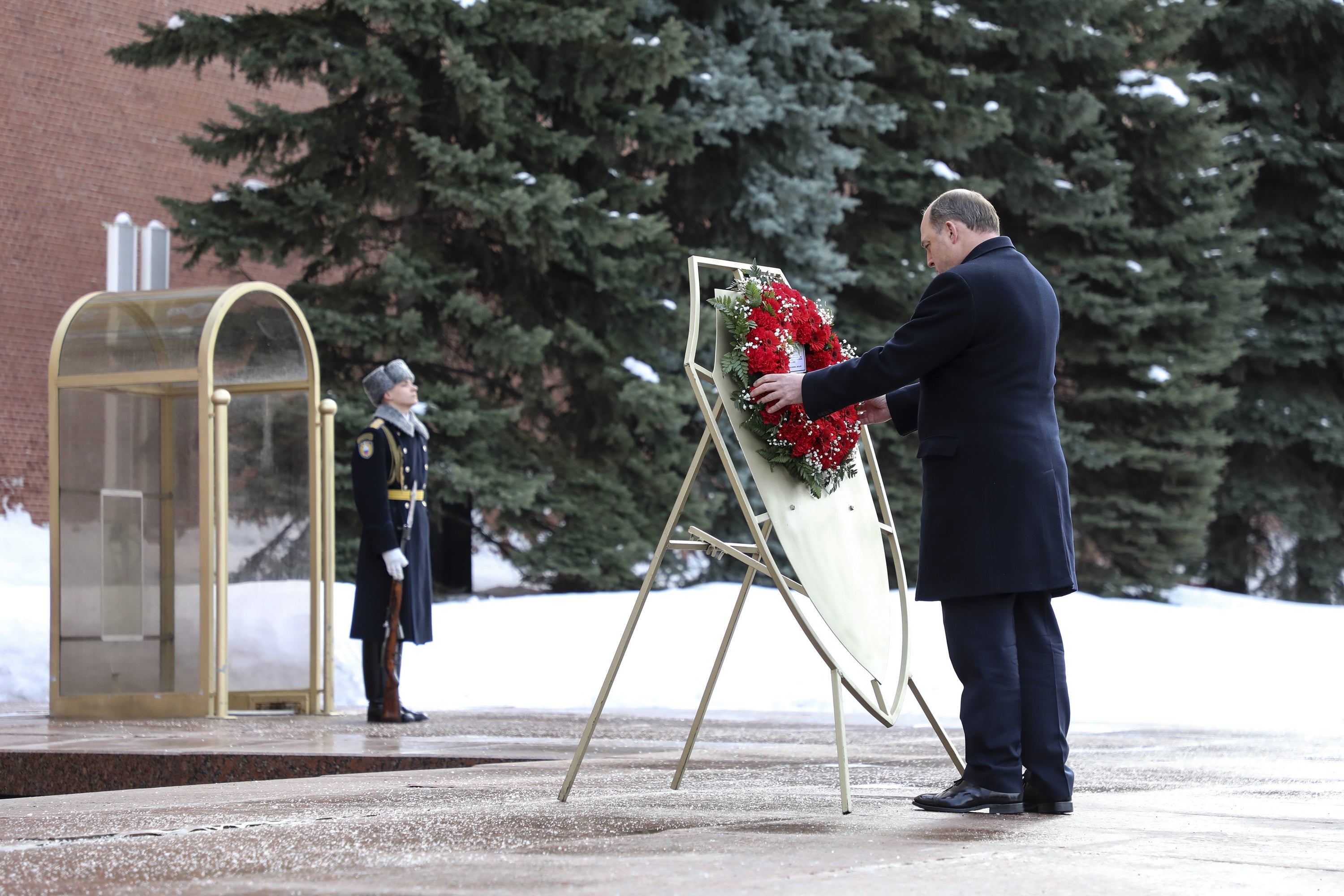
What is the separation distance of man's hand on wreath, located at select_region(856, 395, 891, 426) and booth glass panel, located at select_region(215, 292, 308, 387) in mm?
5306

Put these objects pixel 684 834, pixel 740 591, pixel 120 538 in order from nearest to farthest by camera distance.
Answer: pixel 684 834 < pixel 740 591 < pixel 120 538

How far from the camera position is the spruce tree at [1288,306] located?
21.0 meters

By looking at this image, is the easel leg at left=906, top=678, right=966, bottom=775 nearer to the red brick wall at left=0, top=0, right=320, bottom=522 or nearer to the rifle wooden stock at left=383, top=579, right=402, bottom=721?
the rifle wooden stock at left=383, top=579, right=402, bottom=721

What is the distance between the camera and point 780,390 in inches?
156

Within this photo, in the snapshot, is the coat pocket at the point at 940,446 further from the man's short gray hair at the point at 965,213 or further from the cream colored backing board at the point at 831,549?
the man's short gray hair at the point at 965,213

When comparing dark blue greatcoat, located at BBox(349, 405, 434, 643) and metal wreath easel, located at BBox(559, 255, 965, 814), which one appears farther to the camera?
dark blue greatcoat, located at BBox(349, 405, 434, 643)

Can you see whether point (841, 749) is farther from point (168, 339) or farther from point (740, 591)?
point (168, 339)

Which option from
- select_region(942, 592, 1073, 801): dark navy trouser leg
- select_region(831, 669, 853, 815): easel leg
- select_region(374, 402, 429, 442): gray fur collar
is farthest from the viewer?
select_region(374, 402, 429, 442): gray fur collar

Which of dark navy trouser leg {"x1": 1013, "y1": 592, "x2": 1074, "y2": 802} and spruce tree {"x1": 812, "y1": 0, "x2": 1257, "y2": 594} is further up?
spruce tree {"x1": 812, "y1": 0, "x2": 1257, "y2": 594}

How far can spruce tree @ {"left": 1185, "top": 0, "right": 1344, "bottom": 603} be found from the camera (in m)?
21.0

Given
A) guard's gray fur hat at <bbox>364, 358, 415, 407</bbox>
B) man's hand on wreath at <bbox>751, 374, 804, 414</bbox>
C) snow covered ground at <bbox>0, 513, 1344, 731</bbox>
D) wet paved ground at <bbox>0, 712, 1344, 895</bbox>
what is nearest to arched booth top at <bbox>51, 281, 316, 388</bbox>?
guard's gray fur hat at <bbox>364, 358, 415, 407</bbox>

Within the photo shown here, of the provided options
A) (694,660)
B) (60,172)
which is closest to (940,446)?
(694,660)

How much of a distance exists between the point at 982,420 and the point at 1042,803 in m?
1.03

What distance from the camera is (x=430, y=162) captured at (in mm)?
13562
